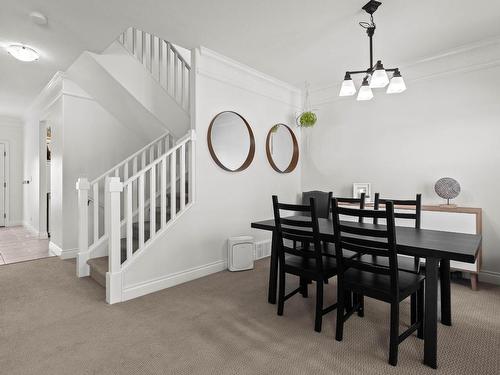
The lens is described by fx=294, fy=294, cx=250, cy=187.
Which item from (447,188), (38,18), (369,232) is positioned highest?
(38,18)

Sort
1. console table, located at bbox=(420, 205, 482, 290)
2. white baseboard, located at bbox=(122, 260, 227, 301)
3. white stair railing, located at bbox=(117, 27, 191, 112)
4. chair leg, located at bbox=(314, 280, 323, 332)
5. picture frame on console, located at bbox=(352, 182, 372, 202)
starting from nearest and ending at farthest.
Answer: chair leg, located at bbox=(314, 280, 323, 332), white baseboard, located at bbox=(122, 260, 227, 301), console table, located at bbox=(420, 205, 482, 290), white stair railing, located at bbox=(117, 27, 191, 112), picture frame on console, located at bbox=(352, 182, 372, 202)

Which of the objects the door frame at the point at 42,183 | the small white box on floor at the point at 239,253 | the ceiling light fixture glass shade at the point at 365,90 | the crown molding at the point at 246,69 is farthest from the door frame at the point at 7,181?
the ceiling light fixture glass shade at the point at 365,90

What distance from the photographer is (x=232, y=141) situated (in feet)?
13.7

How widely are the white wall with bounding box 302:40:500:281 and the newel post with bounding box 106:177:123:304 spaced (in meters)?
3.15

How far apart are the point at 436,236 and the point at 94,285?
3245mm

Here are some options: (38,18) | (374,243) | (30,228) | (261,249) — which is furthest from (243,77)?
(30,228)

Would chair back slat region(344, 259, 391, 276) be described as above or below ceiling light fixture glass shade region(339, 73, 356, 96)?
below

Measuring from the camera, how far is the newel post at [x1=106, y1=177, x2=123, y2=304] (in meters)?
2.64

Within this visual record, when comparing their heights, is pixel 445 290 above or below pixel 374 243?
below

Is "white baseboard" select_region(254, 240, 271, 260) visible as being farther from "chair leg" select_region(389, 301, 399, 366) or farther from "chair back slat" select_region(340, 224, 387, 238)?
"chair leg" select_region(389, 301, 399, 366)

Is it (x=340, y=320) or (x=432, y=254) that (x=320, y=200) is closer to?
(x=340, y=320)

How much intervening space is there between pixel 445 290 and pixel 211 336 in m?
1.77

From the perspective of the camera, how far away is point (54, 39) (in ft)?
10.2

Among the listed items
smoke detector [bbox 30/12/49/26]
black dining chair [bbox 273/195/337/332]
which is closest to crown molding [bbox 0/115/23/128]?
smoke detector [bbox 30/12/49/26]
